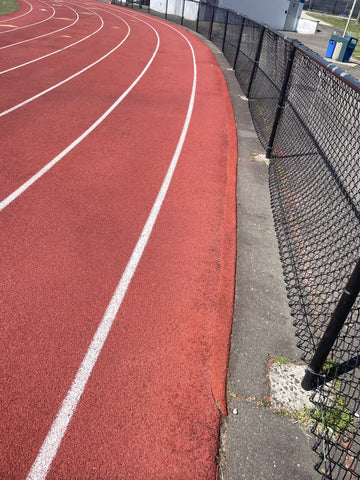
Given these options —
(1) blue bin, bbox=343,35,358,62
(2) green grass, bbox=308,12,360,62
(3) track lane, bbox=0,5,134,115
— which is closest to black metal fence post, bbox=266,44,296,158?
(3) track lane, bbox=0,5,134,115

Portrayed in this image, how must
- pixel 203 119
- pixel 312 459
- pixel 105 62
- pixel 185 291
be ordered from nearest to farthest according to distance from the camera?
→ pixel 312 459, pixel 185 291, pixel 203 119, pixel 105 62

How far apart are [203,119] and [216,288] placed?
663 centimetres

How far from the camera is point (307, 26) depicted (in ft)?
117

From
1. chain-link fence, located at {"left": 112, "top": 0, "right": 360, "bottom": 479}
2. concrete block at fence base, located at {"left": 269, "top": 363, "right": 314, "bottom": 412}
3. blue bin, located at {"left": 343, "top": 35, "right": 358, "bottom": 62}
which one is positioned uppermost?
blue bin, located at {"left": 343, "top": 35, "right": 358, "bottom": 62}

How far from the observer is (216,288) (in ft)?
14.4

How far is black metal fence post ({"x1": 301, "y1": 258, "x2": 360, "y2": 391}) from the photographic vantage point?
9.07ft

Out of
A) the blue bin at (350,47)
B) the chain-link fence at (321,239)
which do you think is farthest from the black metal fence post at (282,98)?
the blue bin at (350,47)

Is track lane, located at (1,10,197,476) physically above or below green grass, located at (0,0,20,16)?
below

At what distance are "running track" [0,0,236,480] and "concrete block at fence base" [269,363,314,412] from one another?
A: 0.48 meters

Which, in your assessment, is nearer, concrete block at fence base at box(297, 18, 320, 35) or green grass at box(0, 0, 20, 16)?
green grass at box(0, 0, 20, 16)

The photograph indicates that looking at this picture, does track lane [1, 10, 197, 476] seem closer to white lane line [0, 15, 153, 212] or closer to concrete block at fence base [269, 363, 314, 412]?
white lane line [0, 15, 153, 212]

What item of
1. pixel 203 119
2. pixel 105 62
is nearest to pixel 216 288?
pixel 203 119

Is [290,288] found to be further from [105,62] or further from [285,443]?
[105,62]

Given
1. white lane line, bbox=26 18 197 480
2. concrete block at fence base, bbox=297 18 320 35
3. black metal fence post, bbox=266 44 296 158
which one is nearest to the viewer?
white lane line, bbox=26 18 197 480
